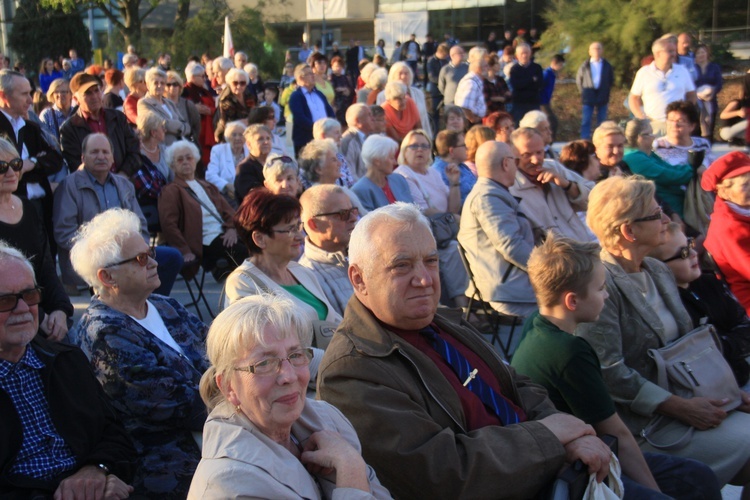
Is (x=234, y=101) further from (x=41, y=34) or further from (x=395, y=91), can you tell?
(x=41, y=34)

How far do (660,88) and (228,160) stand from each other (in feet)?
18.8

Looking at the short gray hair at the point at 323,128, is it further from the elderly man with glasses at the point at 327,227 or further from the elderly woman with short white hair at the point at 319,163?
the elderly man with glasses at the point at 327,227

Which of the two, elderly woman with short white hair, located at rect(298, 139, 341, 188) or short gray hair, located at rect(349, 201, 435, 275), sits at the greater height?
short gray hair, located at rect(349, 201, 435, 275)

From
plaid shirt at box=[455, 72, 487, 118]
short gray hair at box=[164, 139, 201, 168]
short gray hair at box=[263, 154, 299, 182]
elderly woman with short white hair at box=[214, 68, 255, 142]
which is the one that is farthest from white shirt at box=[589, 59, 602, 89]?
short gray hair at box=[263, 154, 299, 182]

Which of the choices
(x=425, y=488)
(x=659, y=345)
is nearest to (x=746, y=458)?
(x=659, y=345)

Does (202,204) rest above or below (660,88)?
below

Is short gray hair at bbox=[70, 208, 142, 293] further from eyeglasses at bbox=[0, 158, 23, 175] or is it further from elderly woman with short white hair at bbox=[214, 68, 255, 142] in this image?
elderly woman with short white hair at bbox=[214, 68, 255, 142]

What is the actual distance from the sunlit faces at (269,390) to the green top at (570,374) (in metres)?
1.08

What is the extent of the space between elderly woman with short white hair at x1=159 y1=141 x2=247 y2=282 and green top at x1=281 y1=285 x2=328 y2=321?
229 centimetres

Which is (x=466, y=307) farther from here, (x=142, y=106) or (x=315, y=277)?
(x=142, y=106)

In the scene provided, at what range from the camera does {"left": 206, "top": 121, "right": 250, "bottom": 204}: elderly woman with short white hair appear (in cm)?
771

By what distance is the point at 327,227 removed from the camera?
4.37 metres

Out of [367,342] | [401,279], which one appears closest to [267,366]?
[367,342]

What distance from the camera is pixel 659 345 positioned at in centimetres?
352
